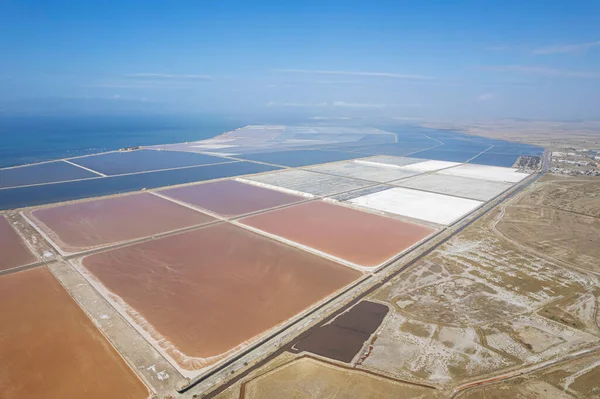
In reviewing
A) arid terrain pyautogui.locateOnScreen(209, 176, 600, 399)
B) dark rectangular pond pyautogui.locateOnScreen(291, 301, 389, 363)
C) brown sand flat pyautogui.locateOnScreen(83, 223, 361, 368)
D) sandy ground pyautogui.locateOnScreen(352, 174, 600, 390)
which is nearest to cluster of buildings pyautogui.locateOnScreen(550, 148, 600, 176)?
sandy ground pyautogui.locateOnScreen(352, 174, 600, 390)

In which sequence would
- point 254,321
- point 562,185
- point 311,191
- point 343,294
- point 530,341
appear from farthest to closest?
point 562,185 → point 311,191 → point 343,294 → point 254,321 → point 530,341

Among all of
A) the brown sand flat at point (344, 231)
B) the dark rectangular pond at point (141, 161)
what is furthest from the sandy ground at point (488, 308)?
the dark rectangular pond at point (141, 161)

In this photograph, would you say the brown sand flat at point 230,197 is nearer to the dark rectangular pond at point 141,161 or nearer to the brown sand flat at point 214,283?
the brown sand flat at point 214,283

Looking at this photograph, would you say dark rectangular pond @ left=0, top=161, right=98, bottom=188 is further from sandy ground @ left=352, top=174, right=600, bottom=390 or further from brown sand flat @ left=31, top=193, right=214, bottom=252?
sandy ground @ left=352, top=174, right=600, bottom=390

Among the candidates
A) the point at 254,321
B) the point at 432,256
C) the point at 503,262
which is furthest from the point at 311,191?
Answer: the point at 254,321

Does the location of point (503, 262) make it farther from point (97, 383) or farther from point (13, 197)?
point (13, 197)

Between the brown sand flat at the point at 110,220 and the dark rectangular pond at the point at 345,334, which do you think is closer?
the dark rectangular pond at the point at 345,334

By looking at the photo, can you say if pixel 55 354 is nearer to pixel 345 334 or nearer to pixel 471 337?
pixel 345 334
